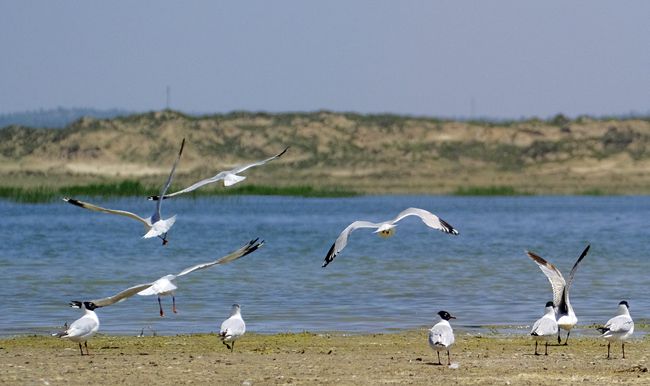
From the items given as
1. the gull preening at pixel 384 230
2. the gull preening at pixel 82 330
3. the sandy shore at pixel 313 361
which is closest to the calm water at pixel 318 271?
the gull preening at pixel 384 230

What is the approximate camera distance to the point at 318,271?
27500 millimetres

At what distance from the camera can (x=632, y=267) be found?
1107 inches

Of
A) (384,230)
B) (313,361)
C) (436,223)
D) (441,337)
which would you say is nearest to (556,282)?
(436,223)

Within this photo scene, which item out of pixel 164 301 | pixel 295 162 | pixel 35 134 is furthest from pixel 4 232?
pixel 35 134

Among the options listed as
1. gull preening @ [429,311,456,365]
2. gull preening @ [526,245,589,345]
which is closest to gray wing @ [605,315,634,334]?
gull preening @ [526,245,589,345]

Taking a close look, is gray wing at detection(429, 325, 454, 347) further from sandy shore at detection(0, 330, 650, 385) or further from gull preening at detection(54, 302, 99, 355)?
gull preening at detection(54, 302, 99, 355)

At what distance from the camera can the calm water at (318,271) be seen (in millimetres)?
18922

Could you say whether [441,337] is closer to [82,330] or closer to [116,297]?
[116,297]

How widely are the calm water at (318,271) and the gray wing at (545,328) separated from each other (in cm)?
338

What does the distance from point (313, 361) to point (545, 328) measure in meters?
2.43

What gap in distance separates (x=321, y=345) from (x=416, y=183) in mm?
69635

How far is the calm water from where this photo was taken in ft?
62.1

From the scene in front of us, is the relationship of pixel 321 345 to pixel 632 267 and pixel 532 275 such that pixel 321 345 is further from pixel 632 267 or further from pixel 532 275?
pixel 632 267

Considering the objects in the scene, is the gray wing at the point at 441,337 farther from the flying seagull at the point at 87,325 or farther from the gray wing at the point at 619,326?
the flying seagull at the point at 87,325
